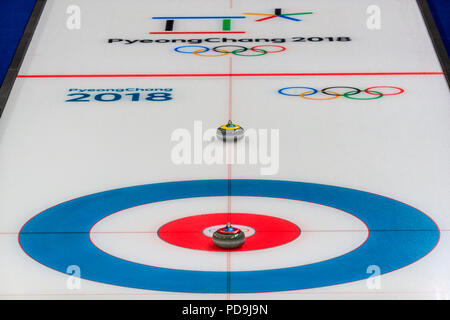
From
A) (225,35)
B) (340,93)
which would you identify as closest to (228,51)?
(225,35)

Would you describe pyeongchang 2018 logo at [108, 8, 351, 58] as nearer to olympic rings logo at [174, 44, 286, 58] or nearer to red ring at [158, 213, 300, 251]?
olympic rings logo at [174, 44, 286, 58]

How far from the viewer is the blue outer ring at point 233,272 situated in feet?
8.36

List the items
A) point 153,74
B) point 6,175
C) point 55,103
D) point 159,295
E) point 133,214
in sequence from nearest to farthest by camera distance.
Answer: point 159,295, point 133,214, point 6,175, point 55,103, point 153,74

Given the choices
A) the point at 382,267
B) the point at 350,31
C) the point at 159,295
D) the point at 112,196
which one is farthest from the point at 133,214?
the point at 350,31

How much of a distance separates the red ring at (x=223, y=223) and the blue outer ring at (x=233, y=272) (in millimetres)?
205

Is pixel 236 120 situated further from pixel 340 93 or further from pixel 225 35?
pixel 225 35

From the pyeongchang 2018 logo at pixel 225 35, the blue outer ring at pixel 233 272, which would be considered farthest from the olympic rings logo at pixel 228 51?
the blue outer ring at pixel 233 272

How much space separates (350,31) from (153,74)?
1589 mm

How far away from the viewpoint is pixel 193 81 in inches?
179

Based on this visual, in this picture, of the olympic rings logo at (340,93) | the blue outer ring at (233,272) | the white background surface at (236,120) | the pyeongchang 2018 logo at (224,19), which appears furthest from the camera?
the pyeongchang 2018 logo at (224,19)

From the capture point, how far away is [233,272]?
261 centimetres

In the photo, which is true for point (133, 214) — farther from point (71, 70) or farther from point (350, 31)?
point (350, 31)

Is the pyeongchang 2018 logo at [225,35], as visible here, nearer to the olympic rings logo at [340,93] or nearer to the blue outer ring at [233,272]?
the olympic rings logo at [340,93]

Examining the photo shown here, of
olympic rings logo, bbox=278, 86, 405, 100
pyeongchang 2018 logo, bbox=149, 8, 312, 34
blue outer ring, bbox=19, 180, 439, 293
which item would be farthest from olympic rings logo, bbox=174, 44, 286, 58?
blue outer ring, bbox=19, 180, 439, 293
